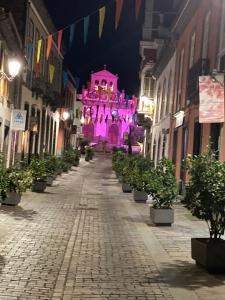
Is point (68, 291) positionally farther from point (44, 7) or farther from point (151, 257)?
point (44, 7)

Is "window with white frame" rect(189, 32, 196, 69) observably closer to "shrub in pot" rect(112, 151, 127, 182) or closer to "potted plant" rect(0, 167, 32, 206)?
"shrub in pot" rect(112, 151, 127, 182)

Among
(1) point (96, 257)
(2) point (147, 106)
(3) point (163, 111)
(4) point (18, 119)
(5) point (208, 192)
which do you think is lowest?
(1) point (96, 257)

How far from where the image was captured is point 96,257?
8.87 m

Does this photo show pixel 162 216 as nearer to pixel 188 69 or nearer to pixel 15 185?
pixel 15 185

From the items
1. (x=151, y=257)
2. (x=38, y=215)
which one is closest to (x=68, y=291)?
(x=151, y=257)

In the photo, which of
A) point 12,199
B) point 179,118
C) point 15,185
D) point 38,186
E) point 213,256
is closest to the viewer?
point 213,256

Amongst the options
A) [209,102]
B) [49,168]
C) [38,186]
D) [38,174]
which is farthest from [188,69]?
[209,102]

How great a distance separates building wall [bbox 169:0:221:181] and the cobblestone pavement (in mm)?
5205

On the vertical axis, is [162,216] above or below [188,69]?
below

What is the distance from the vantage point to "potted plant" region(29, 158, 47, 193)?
20.2 metres

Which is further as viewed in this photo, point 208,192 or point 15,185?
point 15,185

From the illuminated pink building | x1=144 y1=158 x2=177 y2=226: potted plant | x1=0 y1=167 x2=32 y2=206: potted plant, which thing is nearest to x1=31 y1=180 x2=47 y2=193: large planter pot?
x1=0 y1=167 x2=32 y2=206: potted plant

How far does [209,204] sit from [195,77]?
37.1 ft

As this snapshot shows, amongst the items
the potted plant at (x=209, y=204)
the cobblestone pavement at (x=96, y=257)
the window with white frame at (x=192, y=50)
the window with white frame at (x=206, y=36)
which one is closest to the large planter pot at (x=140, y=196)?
the cobblestone pavement at (x=96, y=257)
